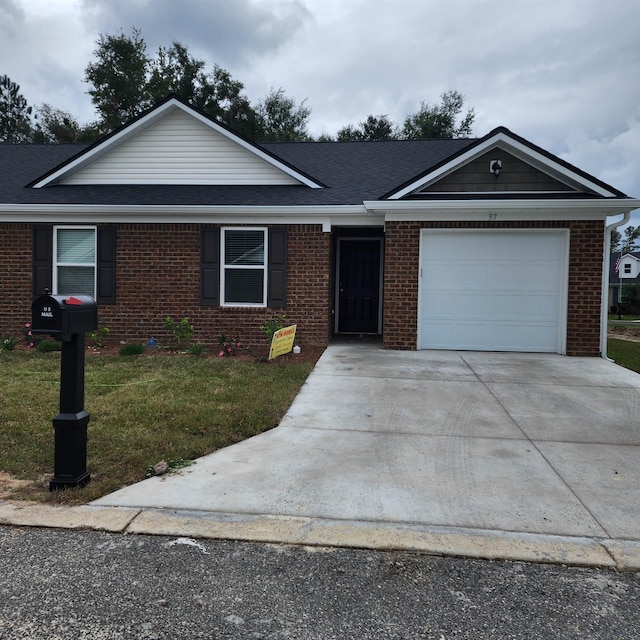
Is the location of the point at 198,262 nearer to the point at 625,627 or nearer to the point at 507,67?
the point at 625,627

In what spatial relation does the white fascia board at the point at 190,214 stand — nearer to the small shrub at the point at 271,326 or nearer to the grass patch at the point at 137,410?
the small shrub at the point at 271,326

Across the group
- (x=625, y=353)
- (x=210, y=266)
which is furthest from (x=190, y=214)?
(x=625, y=353)

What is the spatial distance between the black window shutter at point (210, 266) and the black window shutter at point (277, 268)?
1.06m

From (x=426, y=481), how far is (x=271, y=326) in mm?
6613

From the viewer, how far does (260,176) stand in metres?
11.2

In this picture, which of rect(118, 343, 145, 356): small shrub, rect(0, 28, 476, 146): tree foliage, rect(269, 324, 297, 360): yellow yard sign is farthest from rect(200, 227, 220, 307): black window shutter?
rect(0, 28, 476, 146): tree foliage

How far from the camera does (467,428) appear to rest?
523cm

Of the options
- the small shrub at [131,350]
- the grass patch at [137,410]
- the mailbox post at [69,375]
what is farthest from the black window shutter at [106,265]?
the mailbox post at [69,375]

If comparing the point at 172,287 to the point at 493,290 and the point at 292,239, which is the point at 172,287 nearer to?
the point at 292,239

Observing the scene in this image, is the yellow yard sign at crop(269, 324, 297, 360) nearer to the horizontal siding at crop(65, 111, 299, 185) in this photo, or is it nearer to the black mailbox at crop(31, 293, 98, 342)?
the horizontal siding at crop(65, 111, 299, 185)

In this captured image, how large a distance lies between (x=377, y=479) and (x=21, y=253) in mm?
9671

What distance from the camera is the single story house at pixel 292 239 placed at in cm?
948

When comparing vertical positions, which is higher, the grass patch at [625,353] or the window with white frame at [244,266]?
the window with white frame at [244,266]

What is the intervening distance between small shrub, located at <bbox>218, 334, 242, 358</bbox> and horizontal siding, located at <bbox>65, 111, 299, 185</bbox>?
3485mm
